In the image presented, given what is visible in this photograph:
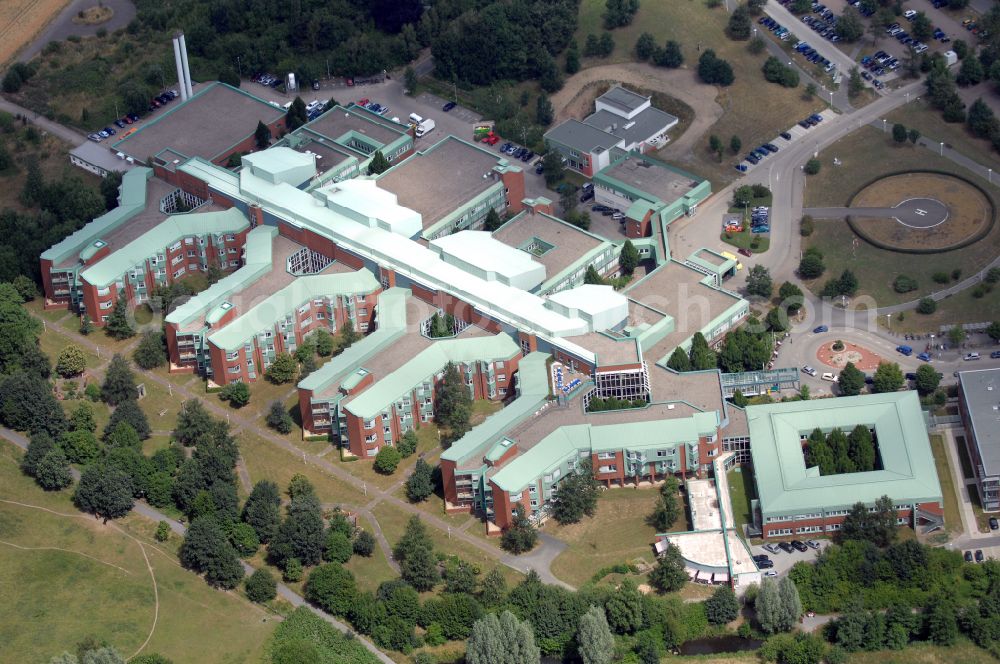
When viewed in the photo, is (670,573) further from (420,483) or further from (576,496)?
(420,483)

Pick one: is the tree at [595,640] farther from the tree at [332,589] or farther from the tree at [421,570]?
the tree at [332,589]

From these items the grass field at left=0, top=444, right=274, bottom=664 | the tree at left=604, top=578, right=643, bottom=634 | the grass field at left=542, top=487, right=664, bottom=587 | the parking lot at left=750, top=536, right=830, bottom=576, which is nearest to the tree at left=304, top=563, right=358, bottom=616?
the grass field at left=0, top=444, right=274, bottom=664

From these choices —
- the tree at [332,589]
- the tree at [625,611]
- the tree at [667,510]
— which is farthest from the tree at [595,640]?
the tree at [332,589]

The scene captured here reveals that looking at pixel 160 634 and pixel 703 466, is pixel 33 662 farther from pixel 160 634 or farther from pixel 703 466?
pixel 703 466

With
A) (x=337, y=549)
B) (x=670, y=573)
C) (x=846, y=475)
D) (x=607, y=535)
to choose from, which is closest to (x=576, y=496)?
(x=607, y=535)

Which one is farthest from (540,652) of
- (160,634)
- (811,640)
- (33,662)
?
(33,662)

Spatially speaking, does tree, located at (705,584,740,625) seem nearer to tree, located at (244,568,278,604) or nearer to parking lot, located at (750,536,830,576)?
parking lot, located at (750,536,830,576)
